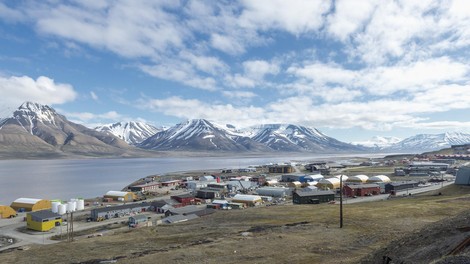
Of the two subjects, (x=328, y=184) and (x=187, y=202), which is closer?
(x=187, y=202)

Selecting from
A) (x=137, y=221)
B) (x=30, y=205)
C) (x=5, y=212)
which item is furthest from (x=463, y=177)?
(x=5, y=212)

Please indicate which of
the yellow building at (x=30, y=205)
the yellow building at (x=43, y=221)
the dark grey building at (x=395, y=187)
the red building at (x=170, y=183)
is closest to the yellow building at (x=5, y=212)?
the yellow building at (x=30, y=205)

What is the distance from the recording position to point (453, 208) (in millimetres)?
46625

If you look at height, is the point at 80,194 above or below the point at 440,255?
below

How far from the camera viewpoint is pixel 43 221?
55.7 metres

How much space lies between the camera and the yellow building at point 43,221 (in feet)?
183

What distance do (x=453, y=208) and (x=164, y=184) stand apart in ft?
320

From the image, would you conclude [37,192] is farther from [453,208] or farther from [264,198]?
[453,208]

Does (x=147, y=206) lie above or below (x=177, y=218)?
below

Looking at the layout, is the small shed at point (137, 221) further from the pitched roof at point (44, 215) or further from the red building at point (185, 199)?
the red building at point (185, 199)

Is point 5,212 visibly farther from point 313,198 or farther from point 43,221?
point 313,198

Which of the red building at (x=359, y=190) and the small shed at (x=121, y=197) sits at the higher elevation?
the red building at (x=359, y=190)

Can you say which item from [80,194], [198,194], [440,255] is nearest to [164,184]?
[80,194]

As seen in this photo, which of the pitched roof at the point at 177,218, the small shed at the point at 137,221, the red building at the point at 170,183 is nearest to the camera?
the pitched roof at the point at 177,218
